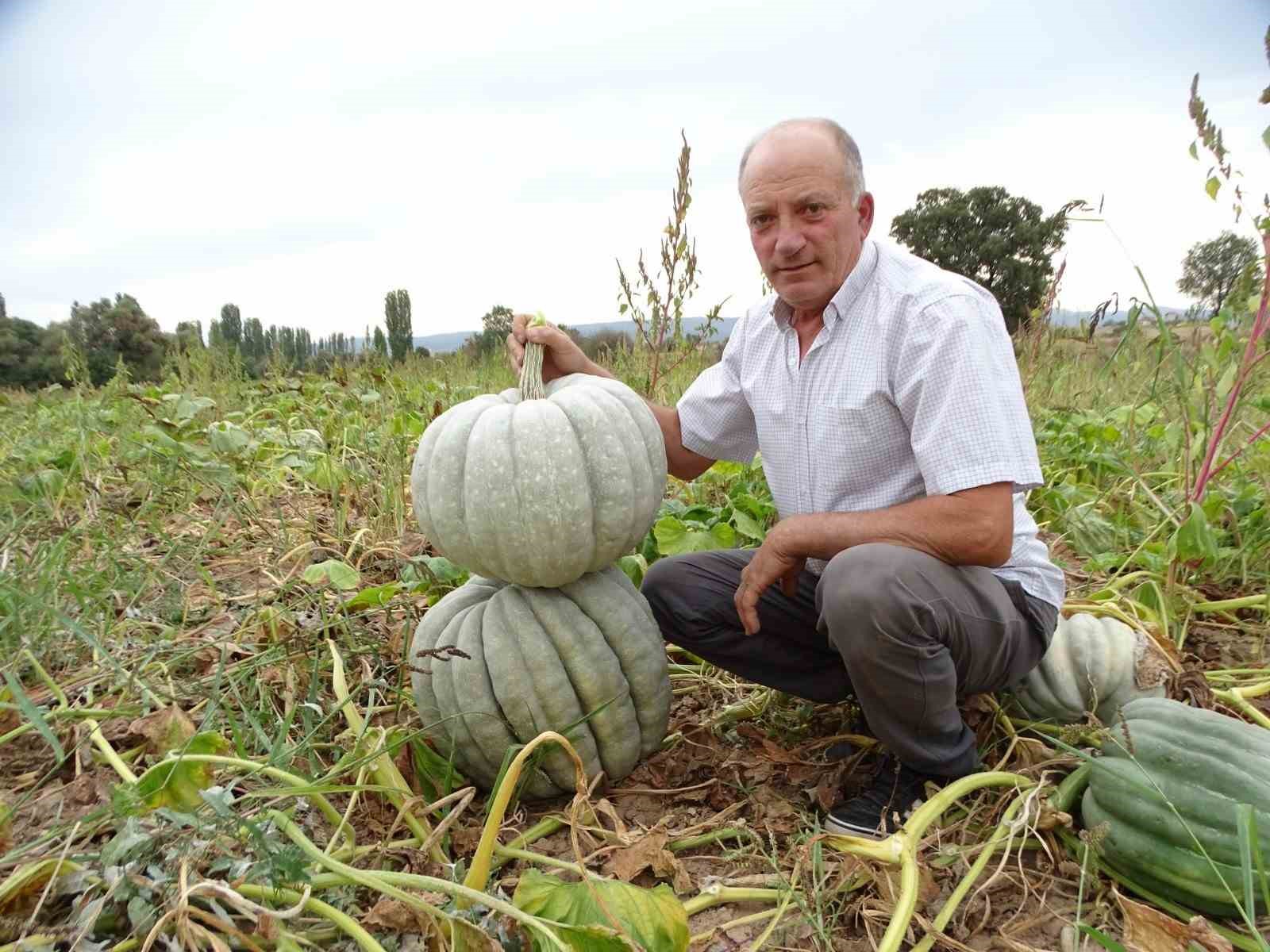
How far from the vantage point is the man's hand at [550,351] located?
7.18 feet

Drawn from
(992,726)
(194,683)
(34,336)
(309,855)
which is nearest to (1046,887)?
(992,726)

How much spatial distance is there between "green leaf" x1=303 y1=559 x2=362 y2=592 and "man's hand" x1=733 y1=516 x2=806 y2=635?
109cm

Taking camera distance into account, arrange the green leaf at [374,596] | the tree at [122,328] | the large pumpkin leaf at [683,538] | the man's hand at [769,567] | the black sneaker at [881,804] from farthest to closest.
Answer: the tree at [122,328] → the large pumpkin leaf at [683,538] → the green leaf at [374,596] → the man's hand at [769,567] → the black sneaker at [881,804]

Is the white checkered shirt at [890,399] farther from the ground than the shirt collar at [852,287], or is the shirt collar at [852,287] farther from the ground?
the shirt collar at [852,287]

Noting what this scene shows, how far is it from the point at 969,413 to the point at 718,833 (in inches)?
42.0

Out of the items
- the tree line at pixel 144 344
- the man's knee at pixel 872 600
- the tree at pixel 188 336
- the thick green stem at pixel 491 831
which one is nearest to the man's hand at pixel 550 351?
the man's knee at pixel 872 600

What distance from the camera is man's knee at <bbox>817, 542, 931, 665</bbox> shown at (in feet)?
6.17

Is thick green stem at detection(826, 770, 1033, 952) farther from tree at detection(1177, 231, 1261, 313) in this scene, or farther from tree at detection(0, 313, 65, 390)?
tree at detection(0, 313, 65, 390)

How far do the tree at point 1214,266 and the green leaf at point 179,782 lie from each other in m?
2.99

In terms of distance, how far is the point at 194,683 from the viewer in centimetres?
212

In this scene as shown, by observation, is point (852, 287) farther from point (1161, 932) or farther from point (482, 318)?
point (482, 318)

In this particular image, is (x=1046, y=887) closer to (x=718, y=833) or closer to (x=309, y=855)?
(x=718, y=833)

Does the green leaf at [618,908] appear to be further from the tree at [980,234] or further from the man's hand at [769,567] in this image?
the tree at [980,234]

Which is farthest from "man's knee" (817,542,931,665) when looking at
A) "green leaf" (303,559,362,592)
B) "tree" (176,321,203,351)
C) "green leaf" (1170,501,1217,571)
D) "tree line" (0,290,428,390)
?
"tree" (176,321,203,351)
